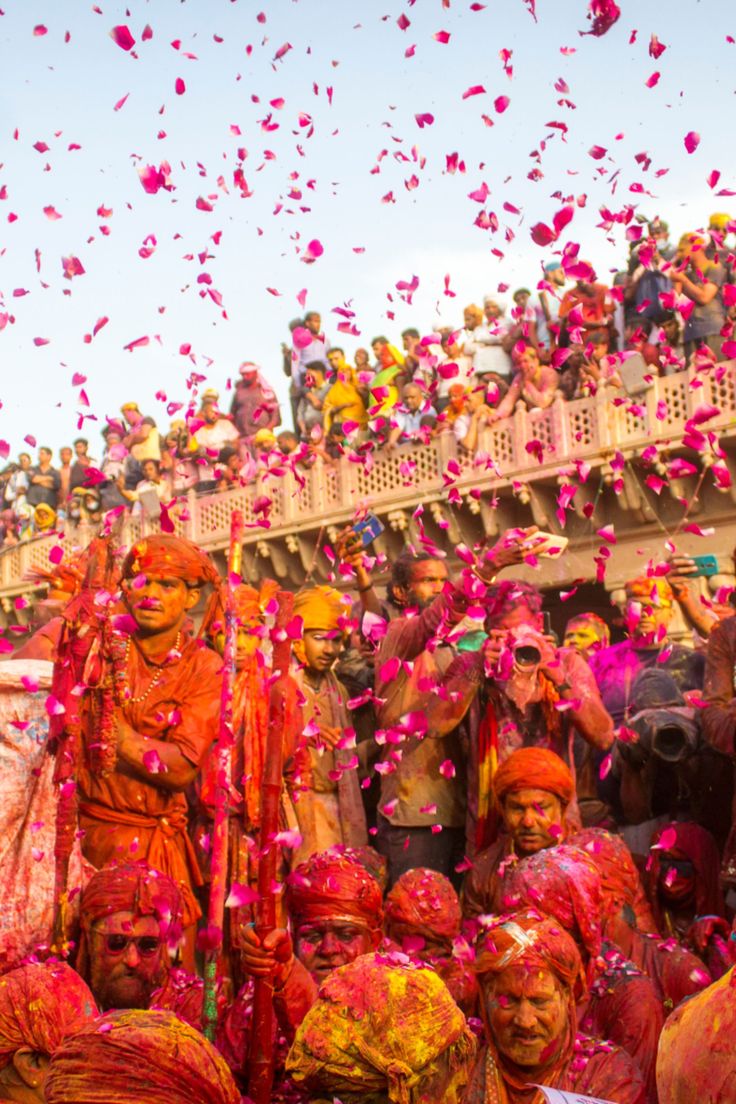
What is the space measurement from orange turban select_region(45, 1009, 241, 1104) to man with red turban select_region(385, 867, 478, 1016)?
220 centimetres

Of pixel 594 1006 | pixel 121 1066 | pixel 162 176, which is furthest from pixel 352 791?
pixel 121 1066

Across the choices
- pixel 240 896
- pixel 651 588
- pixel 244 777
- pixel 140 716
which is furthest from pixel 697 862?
pixel 140 716

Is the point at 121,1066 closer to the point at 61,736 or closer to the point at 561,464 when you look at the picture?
the point at 61,736

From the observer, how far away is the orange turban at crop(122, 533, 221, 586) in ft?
19.4

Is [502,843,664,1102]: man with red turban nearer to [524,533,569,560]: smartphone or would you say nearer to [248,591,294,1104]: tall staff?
[248,591,294,1104]: tall staff

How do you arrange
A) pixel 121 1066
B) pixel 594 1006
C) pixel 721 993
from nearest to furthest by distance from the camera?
pixel 721 993, pixel 121 1066, pixel 594 1006

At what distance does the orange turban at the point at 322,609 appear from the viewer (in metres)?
7.00

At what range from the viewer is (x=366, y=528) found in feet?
25.3

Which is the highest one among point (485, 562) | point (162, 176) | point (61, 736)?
point (162, 176)

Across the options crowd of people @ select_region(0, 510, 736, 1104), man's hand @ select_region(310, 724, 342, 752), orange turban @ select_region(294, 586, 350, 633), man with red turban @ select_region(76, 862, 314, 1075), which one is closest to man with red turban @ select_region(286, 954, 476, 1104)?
crowd of people @ select_region(0, 510, 736, 1104)

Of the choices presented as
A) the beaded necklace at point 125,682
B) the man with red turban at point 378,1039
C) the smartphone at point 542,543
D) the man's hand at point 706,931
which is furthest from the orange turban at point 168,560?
the man with red turban at point 378,1039

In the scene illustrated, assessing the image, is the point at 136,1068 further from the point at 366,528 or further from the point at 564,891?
the point at 366,528

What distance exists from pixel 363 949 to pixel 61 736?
4.36 ft

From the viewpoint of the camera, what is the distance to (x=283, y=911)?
5.62 m
